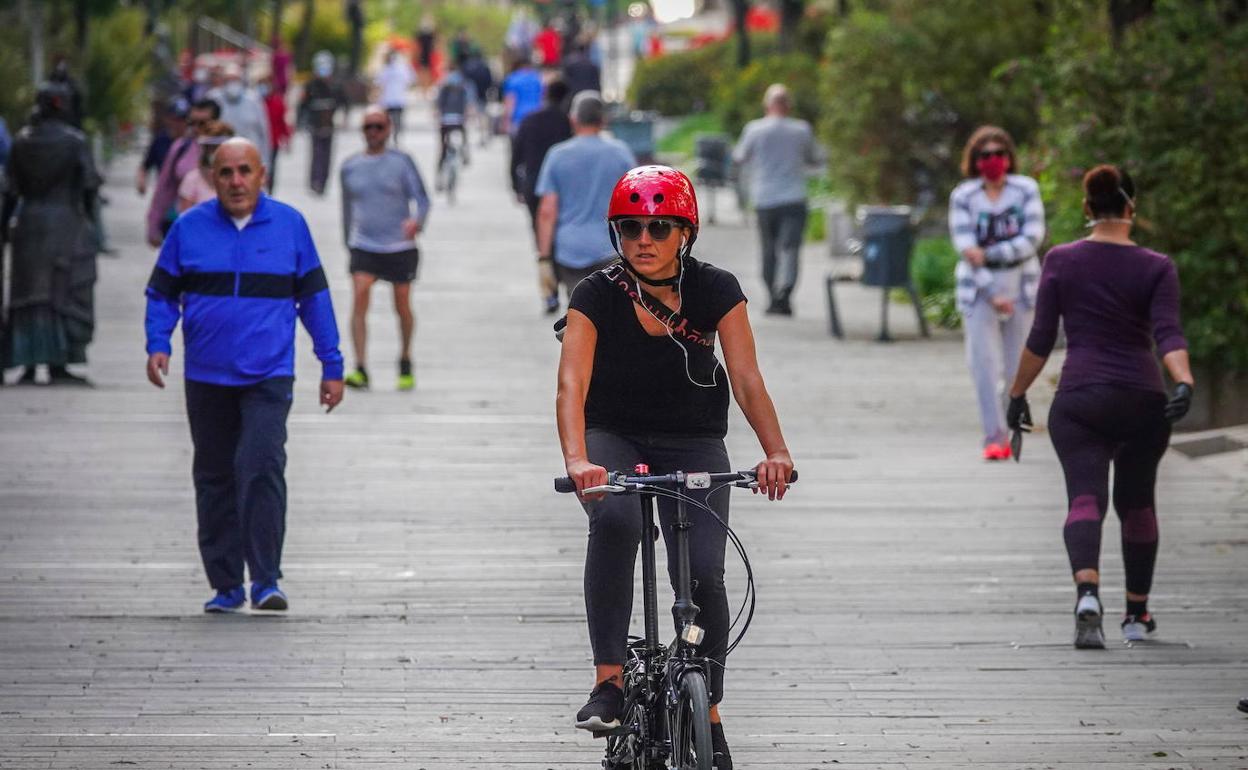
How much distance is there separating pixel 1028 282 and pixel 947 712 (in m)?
5.33

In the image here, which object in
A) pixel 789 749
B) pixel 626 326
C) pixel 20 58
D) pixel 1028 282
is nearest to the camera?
pixel 626 326

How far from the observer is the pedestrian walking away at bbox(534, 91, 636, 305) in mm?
14641

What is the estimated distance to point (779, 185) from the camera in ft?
63.7

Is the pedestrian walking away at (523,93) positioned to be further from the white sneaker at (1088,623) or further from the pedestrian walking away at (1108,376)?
the white sneaker at (1088,623)

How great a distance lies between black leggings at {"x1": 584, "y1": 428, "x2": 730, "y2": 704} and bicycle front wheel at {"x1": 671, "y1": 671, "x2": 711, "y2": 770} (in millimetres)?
304

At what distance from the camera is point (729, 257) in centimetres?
2505

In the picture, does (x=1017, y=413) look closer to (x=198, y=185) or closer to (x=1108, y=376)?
(x=1108, y=376)

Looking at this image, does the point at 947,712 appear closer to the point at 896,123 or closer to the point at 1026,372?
the point at 1026,372

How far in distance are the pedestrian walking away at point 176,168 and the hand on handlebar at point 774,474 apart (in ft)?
31.0

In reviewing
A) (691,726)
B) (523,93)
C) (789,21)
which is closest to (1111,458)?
(691,726)

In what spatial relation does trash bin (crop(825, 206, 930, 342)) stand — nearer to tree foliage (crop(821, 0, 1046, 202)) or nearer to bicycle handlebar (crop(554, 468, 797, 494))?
tree foliage (crop(821, 0, 1046, 202))

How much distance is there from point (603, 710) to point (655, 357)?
0.90 metres

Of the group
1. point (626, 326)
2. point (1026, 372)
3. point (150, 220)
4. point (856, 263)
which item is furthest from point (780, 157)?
point (626, 326)

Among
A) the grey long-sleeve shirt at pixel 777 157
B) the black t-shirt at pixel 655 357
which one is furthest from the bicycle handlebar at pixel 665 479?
the grey long-sleeve shirt at pixel 777 157
